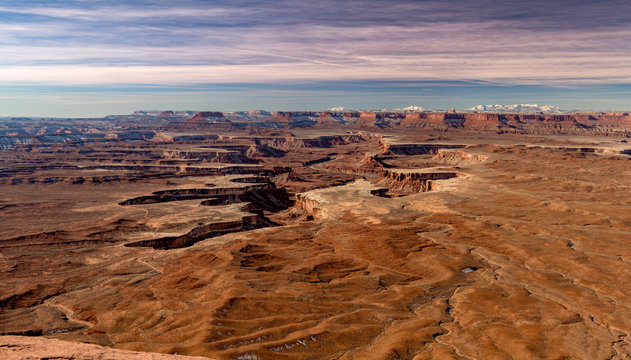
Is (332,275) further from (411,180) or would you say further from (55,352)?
(411,180)

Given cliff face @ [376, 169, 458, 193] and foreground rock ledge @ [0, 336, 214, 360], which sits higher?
foreground rock ledge @ [0, 336, 214, 360]

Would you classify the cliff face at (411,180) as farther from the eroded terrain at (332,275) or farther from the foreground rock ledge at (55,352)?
the foreground rock ledge at (55,352)

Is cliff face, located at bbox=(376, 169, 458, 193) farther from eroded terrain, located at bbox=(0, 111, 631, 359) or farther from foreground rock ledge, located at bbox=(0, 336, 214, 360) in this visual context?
foreground rock ledge, located at bbox=(0, 336, 214, 360)

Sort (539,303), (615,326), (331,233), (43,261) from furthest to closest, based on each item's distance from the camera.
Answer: (331,233) → (43,261) → (539,303) → (615,326)

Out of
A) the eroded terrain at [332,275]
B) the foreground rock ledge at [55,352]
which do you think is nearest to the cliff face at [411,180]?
the eroded terrain at [332,275]

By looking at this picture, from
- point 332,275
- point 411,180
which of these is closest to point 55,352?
point 332,275

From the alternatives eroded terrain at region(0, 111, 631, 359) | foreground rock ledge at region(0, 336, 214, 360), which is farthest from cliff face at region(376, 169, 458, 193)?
foreground rock ledge at region(0, 336, 214, 360)

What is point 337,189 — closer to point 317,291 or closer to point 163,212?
point 163,212

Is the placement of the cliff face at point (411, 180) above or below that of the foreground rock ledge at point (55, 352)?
below

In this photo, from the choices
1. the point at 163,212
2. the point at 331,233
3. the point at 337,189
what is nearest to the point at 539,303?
the point at 331,233
